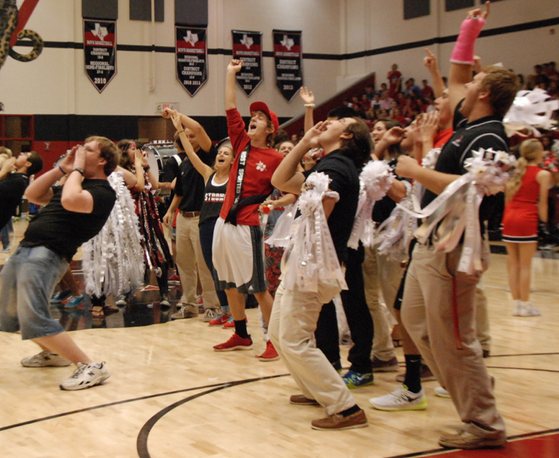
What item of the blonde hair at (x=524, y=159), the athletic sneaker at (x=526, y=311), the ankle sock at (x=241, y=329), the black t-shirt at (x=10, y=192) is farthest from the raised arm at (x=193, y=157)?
the athletic sneaker at (x=526, y=311)

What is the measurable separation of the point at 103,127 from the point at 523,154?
14235mm

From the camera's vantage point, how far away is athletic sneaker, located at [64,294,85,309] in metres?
6.99

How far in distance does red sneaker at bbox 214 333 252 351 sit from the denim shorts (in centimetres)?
137

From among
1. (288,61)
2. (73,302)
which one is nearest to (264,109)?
(73,302)

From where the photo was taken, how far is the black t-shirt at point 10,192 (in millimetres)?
7004

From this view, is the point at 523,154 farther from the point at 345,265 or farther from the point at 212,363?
the point at 212,363

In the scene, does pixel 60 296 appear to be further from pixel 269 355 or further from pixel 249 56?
pixel 249 56

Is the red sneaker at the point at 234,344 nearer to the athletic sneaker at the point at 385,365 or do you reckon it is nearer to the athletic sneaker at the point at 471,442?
the athletic sneaker at the point at 385,365

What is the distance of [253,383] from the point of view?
4.30 m

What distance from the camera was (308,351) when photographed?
337cm

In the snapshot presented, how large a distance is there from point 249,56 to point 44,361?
16.3 metres

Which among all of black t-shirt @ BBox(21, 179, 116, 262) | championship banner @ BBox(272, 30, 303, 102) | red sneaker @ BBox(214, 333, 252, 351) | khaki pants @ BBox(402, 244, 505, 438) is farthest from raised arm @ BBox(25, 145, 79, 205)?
championship banner @ BBox(272, 30, 303, 102)

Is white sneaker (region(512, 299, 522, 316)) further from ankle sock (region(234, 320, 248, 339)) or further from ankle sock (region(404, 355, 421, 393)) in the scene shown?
ankle sock (region(404, 355, 421, 393))

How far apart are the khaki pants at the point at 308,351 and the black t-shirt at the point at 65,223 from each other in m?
1.62
